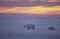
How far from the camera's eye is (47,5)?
272 centimetres

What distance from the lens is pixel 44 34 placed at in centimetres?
270

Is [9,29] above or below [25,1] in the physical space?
below

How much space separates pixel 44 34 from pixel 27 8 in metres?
0.32

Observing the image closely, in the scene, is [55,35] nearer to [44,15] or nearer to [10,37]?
[44,15]

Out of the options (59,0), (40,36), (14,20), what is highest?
(59,0)

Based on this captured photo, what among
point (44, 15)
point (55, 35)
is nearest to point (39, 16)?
point (44, 15)

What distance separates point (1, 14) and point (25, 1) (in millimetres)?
280

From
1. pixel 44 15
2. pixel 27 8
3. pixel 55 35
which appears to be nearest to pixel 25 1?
pixel 27 8

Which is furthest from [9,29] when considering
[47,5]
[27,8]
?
[47,5]

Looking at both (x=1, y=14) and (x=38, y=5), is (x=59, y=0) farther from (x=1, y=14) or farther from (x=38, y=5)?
(x=1, y=14)

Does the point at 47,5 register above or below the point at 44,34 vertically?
above

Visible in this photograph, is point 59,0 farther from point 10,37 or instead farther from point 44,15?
point 10,37

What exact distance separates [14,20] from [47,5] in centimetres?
37

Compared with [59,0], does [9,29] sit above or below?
below
